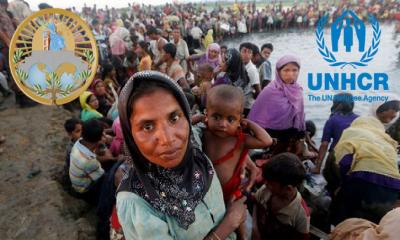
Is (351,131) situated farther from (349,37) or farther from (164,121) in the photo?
(349,37)

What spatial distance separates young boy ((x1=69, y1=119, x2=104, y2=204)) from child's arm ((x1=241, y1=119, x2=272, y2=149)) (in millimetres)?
1695

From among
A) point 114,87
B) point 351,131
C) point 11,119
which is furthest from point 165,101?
point 114,87

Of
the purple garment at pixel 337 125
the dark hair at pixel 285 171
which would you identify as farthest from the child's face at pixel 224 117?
the purple garment at pixel 337 125

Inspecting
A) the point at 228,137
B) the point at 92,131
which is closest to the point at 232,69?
the point at 92,131

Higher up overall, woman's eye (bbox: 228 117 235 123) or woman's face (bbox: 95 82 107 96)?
woman's eye (bbox: 228 117 235 123)

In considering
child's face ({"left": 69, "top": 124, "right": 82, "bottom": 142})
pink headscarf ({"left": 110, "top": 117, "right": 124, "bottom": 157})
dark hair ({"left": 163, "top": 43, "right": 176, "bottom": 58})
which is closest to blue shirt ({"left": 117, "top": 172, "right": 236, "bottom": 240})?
pink headscarf ({"left": 110, "top": 117, "right": 124, "bottom": 157})

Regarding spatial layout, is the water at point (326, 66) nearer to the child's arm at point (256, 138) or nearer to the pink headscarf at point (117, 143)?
the pink headscarf at point (117, 143)

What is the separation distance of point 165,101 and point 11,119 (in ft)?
A: 16.3

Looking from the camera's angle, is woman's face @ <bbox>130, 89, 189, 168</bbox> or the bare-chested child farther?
the bare-chested child

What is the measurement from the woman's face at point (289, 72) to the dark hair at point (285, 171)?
58.5 inches

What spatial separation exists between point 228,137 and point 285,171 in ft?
1.91

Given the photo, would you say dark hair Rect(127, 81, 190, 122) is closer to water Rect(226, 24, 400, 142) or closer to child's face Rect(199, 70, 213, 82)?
child's face Rect(199, 70, 213, 82)

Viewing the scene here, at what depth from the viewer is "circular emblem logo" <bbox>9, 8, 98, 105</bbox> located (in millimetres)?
2604

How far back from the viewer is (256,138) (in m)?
1.82
